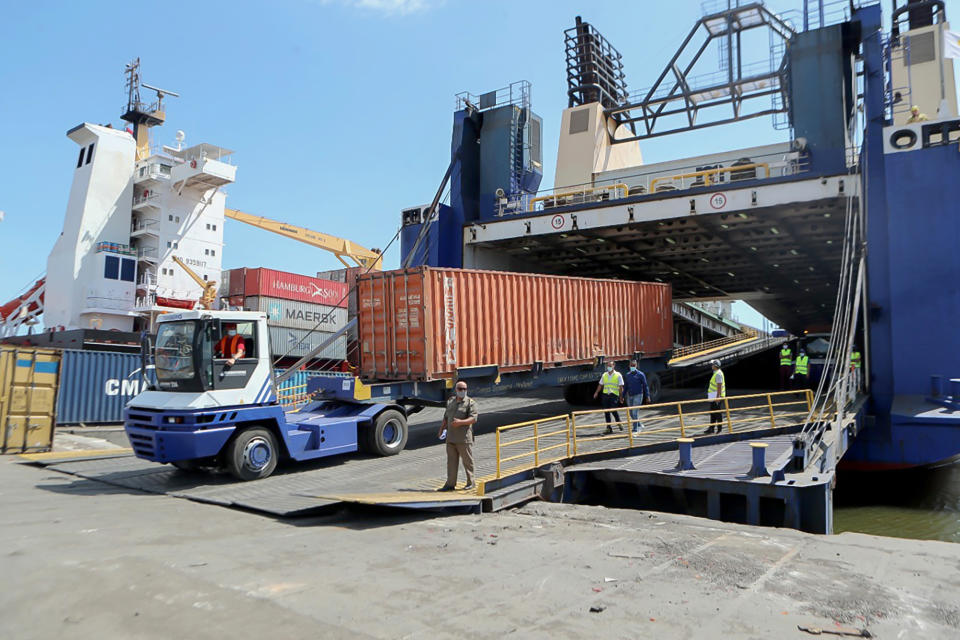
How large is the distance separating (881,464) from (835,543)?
8862 millimetres

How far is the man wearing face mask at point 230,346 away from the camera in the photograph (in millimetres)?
9625

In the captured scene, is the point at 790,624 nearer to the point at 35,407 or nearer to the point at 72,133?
the point at 35,407

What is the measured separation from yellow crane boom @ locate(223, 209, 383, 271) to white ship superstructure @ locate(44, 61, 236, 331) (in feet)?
20.4

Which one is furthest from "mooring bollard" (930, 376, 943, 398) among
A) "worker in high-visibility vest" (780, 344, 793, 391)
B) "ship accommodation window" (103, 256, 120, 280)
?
"ship accommodation window" (103, 256, 120, 280)

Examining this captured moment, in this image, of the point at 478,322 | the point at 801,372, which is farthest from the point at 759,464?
the point at 801,372

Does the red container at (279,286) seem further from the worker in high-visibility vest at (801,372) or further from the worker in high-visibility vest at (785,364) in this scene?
the worker in high-visibility vest at (801,372)

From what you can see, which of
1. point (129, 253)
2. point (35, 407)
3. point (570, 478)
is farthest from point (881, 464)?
point (129, 253)

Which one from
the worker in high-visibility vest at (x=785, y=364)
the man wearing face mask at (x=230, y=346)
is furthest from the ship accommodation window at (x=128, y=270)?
the worker in high-visibility vest at (x=785, y=364)

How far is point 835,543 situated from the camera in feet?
20.8

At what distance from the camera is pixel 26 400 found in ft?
46.1

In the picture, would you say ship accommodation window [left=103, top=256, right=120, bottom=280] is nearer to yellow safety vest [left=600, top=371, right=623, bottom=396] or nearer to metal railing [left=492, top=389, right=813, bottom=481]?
metal railing [left=492, top=389, right=813, bottom=481]

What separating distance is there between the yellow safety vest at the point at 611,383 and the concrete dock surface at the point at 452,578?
510cm

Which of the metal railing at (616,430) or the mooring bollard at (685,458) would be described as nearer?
the mooring bollard at (685,458)

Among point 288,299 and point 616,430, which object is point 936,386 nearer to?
point 616,430
